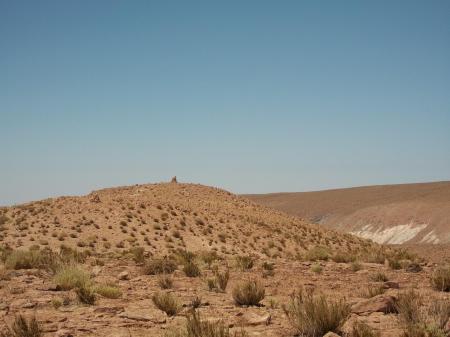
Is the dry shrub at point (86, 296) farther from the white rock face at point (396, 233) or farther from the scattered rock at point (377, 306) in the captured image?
the white rock face at point (396, 233)

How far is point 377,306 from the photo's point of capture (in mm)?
8492

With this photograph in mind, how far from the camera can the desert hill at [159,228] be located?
2919cm

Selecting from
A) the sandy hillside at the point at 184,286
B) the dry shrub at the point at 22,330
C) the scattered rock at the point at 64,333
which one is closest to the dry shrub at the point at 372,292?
the sandy hillside at the point at 184,286

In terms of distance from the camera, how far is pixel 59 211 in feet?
120

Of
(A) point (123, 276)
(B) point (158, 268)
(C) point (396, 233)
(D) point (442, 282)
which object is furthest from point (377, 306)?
(C) point (396, 233)

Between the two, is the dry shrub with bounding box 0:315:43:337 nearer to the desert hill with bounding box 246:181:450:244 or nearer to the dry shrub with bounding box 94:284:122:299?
the dry shrub with bounding box 94:284:122:299

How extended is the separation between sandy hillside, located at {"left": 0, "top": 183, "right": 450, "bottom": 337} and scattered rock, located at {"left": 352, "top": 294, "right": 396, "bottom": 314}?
0.7 inches

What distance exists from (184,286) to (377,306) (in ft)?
18.7

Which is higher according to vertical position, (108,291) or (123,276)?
(108,291)

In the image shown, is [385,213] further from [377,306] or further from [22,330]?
[22,330]

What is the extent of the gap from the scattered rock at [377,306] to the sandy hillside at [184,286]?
18mm

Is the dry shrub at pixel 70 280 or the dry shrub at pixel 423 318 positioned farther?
the dry shrub at pixel 70 280

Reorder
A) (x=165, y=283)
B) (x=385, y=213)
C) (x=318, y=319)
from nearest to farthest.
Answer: (x=318, y=319) < (x=165, y=283) < (x=385, y=213)

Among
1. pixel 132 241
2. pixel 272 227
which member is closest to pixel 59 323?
pixel 132 241
